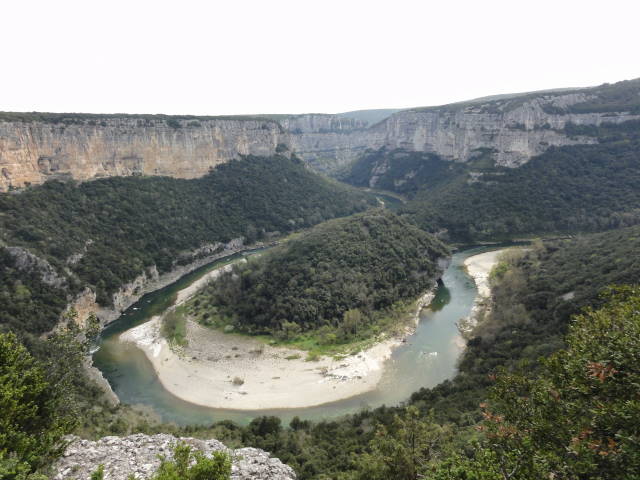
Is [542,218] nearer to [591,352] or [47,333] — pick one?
[591,352]

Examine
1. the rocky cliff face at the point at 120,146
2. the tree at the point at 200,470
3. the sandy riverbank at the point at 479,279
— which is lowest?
the sandy riverbank at the point at 479,279

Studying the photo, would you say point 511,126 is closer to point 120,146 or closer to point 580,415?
point 120,146

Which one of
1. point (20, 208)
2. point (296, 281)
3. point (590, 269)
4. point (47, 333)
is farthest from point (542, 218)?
point (20, 208)

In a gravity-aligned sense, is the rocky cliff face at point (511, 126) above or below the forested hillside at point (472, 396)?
above

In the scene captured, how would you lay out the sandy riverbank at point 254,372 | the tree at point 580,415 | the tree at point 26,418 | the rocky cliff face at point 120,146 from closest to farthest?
the tree at point 580,415 < the tree at point 26,418 < the sandy riverbank at point 254,372 < the rocky cliff face at point 120,146

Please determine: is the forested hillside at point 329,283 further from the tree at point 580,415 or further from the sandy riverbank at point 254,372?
the tree at point 580,415

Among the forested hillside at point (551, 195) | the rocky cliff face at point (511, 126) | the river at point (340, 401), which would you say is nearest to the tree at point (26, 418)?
the river at point (340, 401)

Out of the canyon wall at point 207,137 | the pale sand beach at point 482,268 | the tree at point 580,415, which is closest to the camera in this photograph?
Answer: the tree at point 580,415
